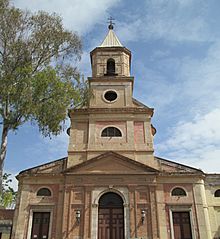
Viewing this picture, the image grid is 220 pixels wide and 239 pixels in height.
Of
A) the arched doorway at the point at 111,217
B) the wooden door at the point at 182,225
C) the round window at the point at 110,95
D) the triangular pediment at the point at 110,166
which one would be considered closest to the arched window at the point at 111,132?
the triangular pediment at the point at 110,166

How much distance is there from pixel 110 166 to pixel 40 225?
598 centimetres

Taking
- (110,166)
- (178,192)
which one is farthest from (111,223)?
(178,192)

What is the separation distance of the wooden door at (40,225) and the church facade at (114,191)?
0.06 m

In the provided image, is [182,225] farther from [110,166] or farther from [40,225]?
[40,225]

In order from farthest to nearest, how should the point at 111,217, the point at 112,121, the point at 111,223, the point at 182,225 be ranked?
the point at 112,121
the point at 111,217
the point at 182,225
the point at 111,223

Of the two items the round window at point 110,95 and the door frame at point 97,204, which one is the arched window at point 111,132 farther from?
the door frame at point 97,204

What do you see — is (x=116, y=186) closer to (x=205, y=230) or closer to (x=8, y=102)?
(x=205, y=230)

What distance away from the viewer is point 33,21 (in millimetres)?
15945

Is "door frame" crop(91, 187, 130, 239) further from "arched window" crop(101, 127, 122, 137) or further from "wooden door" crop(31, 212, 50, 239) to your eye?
"arched window" crop(101, 127, 122, 137)

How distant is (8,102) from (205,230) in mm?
14236

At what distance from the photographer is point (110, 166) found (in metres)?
21.2

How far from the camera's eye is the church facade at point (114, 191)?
64.0 feet

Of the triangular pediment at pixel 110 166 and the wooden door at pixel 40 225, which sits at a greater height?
the triangular pediment at pixel 110 166

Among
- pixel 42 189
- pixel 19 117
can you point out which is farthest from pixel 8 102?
pixel 42 189
